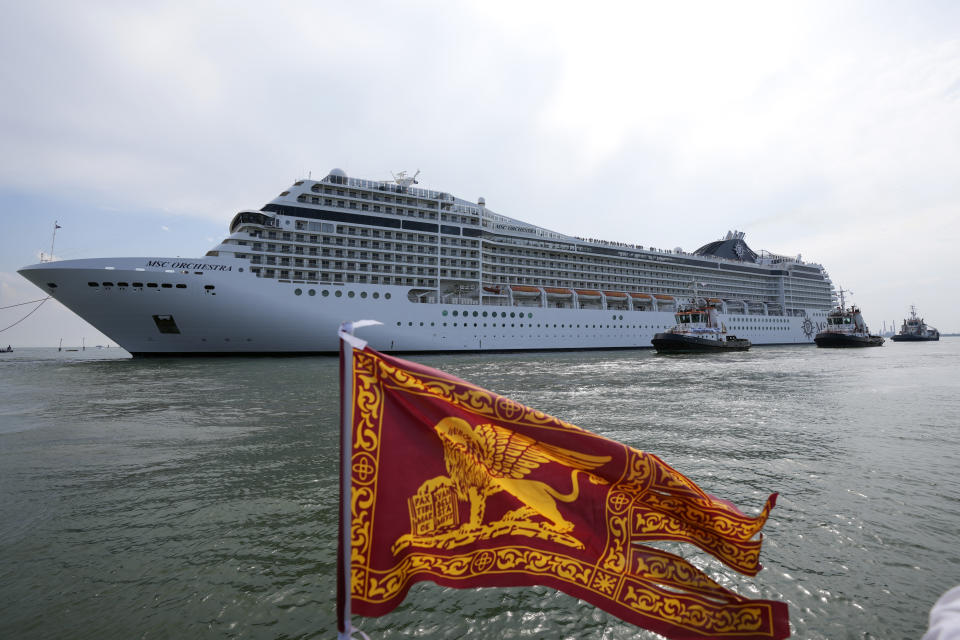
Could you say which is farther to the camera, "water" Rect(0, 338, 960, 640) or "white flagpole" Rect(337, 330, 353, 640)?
"water" Rect(0, 338, 960, 640)

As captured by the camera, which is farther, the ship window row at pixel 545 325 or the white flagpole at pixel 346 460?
the ship window row at pixel 545 325

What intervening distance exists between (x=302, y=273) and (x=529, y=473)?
30.5m

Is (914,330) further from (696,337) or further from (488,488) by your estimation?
(488,488)

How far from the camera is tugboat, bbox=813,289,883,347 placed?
48.1m

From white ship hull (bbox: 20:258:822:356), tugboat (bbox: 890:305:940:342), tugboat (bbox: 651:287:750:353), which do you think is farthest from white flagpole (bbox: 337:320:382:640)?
tugboat (bbox: 890:305:940:342)

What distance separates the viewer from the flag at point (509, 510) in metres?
1.69

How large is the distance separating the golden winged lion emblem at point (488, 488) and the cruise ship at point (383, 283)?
997 inches

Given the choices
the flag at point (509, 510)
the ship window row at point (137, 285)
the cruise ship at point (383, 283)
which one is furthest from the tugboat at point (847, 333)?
the ship window row at point (137, 285)

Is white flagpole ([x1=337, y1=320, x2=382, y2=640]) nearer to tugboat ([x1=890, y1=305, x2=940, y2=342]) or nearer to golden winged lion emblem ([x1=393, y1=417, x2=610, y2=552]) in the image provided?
golden winged lion emblem ([x1=393, y1=417, x2=610, y2=552])

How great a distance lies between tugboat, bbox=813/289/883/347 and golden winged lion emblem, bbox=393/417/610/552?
6284cm

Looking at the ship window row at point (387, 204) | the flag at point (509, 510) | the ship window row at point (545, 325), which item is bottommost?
the flag at point (509, 510)

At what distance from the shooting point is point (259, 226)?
2791 centimetres

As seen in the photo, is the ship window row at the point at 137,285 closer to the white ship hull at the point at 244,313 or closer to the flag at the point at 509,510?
the white ship hull at the point at 244,313

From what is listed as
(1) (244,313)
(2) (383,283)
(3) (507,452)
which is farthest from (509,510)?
(2) (383,283)
